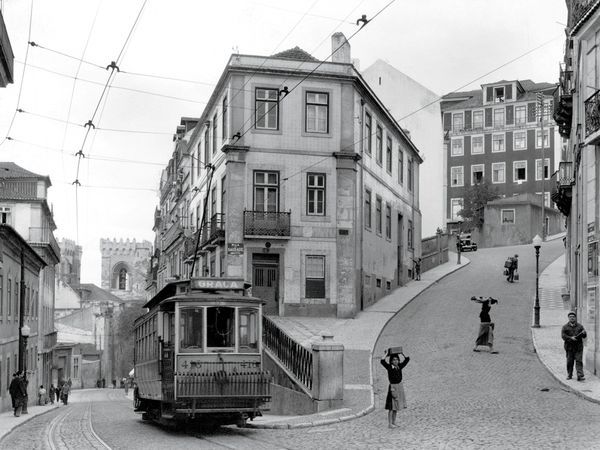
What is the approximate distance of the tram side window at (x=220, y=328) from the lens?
54.7ft

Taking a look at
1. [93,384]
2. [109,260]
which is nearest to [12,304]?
[93,384]

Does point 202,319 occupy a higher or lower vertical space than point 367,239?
lower

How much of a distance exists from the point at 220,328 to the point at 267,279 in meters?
17.2

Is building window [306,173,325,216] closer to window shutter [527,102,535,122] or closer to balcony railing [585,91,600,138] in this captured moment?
balcony railing [585,91,600,138]

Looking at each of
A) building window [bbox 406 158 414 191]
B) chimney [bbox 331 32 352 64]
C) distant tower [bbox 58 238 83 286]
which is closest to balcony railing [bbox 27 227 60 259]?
building window [bbox 406 158 414 191]

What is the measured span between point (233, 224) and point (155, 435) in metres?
17.6

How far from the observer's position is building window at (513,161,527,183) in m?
78.6

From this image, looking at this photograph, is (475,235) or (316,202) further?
(475,235)

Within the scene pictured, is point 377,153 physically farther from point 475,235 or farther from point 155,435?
point 475,235

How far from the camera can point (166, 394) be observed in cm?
1666

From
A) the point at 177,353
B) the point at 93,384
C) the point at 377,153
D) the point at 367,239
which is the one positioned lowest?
the point at 93,384

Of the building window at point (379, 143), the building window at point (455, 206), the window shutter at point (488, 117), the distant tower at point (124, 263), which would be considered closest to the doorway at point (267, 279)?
the building window at point (379, 143)

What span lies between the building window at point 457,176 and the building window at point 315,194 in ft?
162

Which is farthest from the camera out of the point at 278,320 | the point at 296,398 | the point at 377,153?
the point at 377,153
